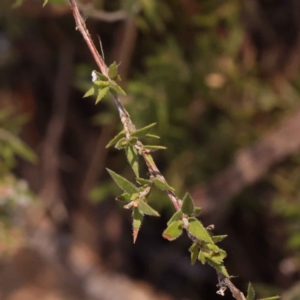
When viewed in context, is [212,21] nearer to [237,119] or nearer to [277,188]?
[237,119]

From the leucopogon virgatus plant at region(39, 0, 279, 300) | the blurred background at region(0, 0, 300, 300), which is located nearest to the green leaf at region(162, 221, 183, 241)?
the leucopogon virgatus plant at region(39, 0, 279, 300)

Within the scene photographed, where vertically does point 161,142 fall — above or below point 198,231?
below

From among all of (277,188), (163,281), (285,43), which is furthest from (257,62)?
(163,281)

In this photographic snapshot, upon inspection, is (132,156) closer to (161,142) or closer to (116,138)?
(116,138)

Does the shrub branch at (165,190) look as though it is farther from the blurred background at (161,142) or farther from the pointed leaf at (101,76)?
the blurred background at (161,142)

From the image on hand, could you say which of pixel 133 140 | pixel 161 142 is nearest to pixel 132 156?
pixel 133 140

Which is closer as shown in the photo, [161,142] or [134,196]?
[134,196]

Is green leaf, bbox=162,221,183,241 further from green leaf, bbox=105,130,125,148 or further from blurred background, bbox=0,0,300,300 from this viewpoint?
blurred background, bbox=0,0,300,300
